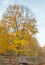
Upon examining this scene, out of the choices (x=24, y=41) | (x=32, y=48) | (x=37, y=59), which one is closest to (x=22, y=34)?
(x=24, y=41)

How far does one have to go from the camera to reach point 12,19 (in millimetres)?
33562

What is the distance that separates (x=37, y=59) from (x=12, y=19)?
10427 millimetres

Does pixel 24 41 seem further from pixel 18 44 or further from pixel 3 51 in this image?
pixel 3 51

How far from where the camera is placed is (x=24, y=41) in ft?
106

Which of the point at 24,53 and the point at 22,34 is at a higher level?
the point at 22,34

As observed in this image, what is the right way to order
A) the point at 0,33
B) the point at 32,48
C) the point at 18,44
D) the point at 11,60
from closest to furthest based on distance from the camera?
the point at 11,60, the point at 0,33, the point at 18,44, the point at 32,48

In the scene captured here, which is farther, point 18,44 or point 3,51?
point 18,44

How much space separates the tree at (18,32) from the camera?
31913 mm

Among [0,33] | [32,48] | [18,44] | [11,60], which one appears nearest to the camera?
[11,60]

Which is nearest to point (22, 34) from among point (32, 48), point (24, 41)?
point (24, 41)

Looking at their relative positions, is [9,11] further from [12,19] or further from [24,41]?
[24,41]

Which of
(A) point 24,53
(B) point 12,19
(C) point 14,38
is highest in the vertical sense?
(B) point 12,19

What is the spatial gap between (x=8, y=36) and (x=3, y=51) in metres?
2.30

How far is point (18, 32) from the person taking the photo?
3278cm
